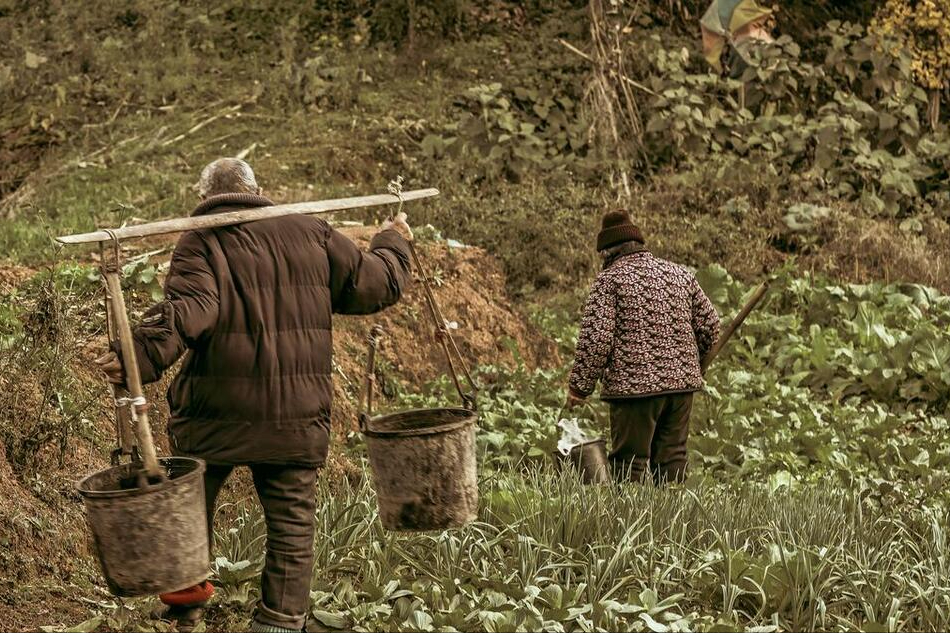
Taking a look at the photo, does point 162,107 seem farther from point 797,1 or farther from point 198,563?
point 198,563

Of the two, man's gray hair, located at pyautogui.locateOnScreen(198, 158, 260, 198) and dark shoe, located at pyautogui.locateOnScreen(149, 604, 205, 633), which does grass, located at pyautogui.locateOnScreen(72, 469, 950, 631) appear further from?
man's gray hair, located at pyautogui.locateOnScreen(198, 158, 260, 198)

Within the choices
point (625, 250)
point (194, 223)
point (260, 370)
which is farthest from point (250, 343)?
point (625, 250)

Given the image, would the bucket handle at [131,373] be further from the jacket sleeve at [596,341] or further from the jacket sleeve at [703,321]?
the jacket sleeve at [703,321]

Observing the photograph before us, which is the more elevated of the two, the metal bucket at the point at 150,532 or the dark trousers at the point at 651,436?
the metal bucket at the point at 150,532

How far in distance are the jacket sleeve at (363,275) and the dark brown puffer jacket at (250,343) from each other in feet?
0.32

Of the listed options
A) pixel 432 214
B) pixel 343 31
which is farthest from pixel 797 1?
pixel 432 214

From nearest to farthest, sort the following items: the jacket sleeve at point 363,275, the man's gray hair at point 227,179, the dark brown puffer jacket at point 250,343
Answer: the dark brown puffer jacket at point 250,343
the man's gray hair at point 227,179
the jacket sleeve at point 363,275

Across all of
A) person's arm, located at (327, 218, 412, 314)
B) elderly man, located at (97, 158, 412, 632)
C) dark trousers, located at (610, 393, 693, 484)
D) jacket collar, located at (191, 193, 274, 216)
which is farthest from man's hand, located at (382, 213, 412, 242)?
dark trousers, located at (610, 393, 693, 484)

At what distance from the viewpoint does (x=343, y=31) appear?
16.7 m

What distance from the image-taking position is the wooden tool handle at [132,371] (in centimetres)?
425

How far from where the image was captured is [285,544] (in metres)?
4.68

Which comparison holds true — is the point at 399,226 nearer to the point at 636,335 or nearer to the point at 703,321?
the point at 636,335

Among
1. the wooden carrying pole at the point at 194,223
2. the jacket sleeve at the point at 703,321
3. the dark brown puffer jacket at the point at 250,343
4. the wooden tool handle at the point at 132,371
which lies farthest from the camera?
the jacket sleeve at the point at 703,321

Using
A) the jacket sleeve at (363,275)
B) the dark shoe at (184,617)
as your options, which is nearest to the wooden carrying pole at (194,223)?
the jacket sleeve at (363,275)
